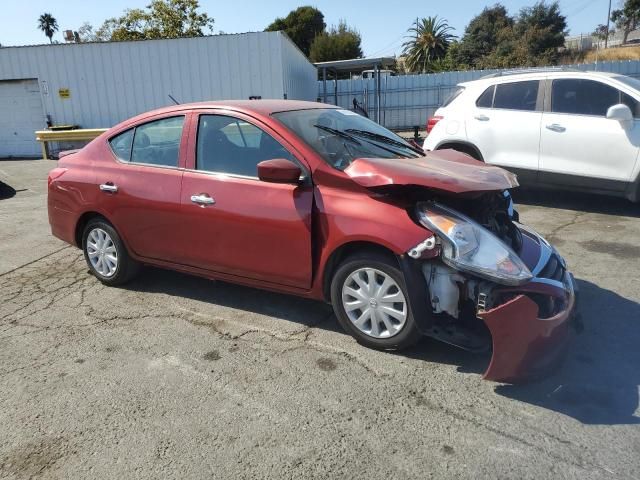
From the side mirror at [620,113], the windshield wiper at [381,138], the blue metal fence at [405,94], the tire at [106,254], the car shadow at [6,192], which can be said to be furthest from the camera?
the blue metal fence at [405,94]

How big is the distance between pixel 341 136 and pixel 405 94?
20.6 metres

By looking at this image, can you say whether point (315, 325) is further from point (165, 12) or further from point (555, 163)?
point (165, 12)

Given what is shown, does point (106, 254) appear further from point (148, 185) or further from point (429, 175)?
point (429, 175)

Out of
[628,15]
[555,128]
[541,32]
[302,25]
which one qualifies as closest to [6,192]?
[555,128]

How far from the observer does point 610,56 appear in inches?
1574

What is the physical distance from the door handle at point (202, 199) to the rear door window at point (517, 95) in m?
5.08

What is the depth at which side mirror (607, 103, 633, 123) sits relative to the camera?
20.7ft

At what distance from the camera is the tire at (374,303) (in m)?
3.31

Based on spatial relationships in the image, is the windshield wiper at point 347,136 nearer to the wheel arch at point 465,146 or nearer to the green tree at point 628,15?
the wheel arch at point 465,146

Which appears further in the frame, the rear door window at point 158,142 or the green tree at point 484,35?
the green tree at point 484,35

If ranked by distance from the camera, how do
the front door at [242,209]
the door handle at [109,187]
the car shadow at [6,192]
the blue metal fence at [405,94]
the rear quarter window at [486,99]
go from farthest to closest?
1. the blue metal fence at [405,94]
2. the car shadow at [6,192]
3. the rear quarter window at [486,99]
4. the door handle at [109,187]
5. the front door at [242,209]

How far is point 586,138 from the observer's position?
670 centimetres

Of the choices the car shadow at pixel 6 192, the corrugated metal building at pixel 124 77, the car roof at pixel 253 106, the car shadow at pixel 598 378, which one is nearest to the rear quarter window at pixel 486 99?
the car roof at pixel 253 106

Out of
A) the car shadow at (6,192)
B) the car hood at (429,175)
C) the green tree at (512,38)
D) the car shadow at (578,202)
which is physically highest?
the green tree at (512,38)
